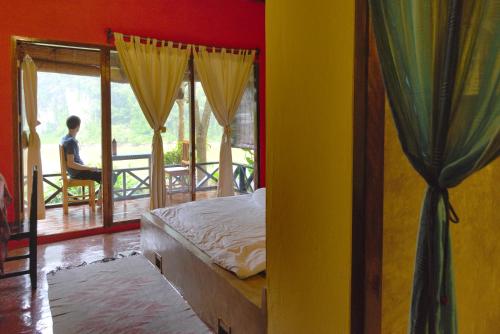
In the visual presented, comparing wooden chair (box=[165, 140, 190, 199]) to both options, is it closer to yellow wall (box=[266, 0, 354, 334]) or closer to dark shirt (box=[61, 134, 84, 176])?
dark shirt (box=[61, 134, 84, 176])

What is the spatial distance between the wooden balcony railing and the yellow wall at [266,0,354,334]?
368cm

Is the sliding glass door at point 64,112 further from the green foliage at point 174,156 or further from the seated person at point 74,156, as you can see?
the green foliage at point 174,156

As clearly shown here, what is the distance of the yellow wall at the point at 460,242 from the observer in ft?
3.58

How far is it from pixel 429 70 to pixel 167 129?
4.07 meters

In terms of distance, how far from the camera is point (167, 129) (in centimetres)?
467

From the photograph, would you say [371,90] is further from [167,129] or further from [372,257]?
[167,129]

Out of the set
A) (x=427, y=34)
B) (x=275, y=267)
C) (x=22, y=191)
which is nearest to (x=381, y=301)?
(x=275, y=267)

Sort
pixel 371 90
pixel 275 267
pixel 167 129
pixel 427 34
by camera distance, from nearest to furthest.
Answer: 1. pixel 427 34
2. pixel 371 90
3. pixel 275 267
4. pixel 167 129

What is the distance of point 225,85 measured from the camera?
4871mm

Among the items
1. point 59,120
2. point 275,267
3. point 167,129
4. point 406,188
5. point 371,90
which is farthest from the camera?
point 59,120

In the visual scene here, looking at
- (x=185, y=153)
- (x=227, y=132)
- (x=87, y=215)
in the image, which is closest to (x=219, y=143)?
(x=227, y=132)

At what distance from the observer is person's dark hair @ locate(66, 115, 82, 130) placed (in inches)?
195

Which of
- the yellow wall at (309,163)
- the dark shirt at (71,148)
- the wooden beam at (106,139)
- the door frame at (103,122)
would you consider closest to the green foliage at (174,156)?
the door frame at (103,122)

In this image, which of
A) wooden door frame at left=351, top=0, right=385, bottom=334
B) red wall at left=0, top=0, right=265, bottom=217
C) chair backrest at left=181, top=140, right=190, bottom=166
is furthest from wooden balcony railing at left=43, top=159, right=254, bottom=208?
wooden door frame at left=351, top=0, right=385, bottom=334
